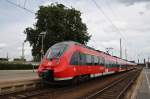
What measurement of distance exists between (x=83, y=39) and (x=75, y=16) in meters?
4.80

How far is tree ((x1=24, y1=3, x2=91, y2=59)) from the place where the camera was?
5509 cm

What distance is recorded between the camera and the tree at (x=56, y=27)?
181 feet

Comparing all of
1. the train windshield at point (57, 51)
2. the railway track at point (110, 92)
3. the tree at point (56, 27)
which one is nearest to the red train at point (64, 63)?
the train windshield at point (57, 51)

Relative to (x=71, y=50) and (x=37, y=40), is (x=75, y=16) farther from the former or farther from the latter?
(x=71, y=50)

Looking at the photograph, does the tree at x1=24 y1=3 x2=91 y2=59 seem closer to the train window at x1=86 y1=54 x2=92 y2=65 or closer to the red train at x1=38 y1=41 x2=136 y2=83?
the train window at x1=86 y1=54 x2=92 y2=65

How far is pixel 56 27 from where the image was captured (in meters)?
55.6

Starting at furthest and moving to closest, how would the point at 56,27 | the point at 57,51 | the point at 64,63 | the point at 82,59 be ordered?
the point at 56,27 < the point at 82,59 < the point at 57,51 < the point at 64,63

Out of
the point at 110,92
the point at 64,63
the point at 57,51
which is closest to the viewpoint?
the point at 110,92

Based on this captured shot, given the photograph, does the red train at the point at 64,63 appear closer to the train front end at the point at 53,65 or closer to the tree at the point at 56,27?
the train front end at the point at 53,65

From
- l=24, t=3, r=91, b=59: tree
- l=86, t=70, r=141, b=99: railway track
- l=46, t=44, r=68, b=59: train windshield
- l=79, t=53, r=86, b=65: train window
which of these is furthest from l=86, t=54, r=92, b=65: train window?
l=24, t=3, r=91, b=59: tree

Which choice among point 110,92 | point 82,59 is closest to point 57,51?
point 82,59

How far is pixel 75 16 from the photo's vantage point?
188 feet

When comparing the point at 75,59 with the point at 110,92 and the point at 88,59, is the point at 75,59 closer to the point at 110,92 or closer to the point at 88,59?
the point at 110,92

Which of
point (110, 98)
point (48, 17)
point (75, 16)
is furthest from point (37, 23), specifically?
point (110, 98)
